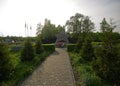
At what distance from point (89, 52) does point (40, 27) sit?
164 ft

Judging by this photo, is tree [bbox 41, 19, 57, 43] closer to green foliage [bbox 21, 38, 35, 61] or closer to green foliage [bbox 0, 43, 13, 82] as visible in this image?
green foliage [bbox 21, 38, 35, 61]

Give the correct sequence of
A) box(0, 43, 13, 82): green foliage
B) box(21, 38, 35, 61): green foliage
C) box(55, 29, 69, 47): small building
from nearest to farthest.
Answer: box(0, 43, 13, 82): green foliage, box(21, 38, 35, 61): green foliage, box(55, 29, 69, 47): small building

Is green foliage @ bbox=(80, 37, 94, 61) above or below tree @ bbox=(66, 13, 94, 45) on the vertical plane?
below

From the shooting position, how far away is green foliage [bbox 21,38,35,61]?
19.0 metres

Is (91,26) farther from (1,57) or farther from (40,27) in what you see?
(1,57)

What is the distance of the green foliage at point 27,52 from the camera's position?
19.0 metres

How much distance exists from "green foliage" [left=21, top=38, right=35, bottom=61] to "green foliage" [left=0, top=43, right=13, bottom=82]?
7.20 meters

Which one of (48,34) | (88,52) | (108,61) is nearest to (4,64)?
(108,61)

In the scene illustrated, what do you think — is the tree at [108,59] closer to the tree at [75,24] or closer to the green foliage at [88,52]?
the green foliage at [88,52]

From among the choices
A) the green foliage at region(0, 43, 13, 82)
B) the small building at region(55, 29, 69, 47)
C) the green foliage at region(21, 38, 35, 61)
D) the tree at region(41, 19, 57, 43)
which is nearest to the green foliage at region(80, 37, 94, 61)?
the green foliage at region(21, 38, 35, 61)

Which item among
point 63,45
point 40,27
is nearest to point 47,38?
point 40,27

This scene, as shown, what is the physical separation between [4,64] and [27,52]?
787 cm

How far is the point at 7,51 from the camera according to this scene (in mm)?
11914

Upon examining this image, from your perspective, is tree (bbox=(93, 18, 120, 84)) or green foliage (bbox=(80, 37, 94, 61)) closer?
tree (bbox=(93, 18, 120, 84))
